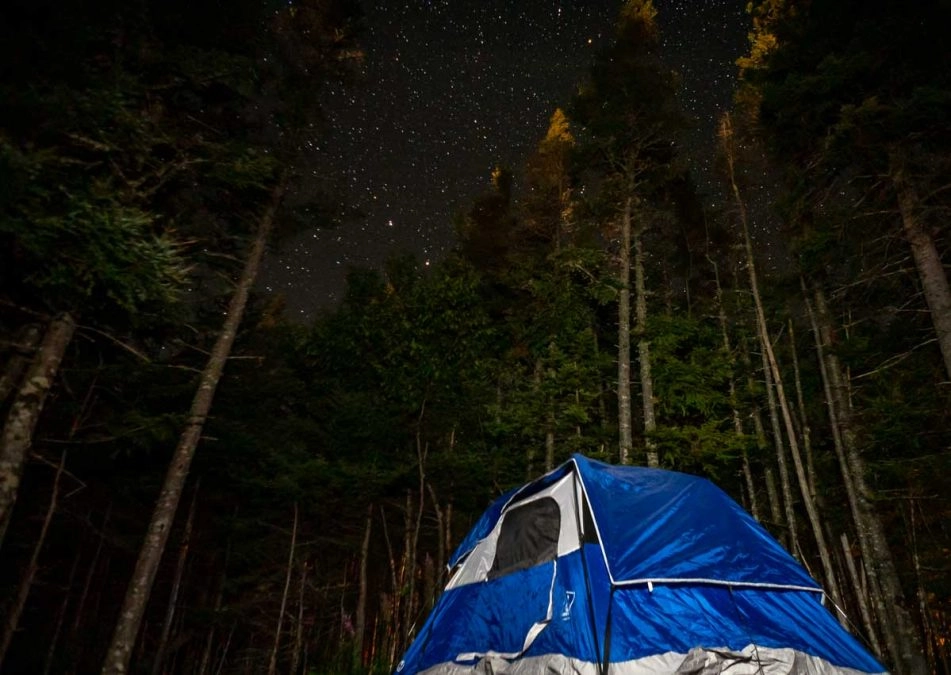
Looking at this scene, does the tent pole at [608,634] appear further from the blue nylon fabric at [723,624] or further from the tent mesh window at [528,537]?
the tent mesh window at [528,537]

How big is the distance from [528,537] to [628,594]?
4.55ft

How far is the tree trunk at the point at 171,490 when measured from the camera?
7.08m

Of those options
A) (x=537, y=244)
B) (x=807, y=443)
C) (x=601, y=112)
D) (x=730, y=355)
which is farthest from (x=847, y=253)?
(x=537, y=244)

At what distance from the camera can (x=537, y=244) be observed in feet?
58.3

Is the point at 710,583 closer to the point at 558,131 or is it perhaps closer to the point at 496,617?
the point at 496,617

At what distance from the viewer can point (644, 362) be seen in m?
13.1

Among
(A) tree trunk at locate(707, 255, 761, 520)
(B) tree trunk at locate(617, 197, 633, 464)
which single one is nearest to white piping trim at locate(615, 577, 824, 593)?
(B) tree trunk at locate(617, 197, 633, 464)

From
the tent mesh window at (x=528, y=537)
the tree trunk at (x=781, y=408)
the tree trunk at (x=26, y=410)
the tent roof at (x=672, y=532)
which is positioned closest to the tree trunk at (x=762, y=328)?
the tree trunk at (x=781, y=408)

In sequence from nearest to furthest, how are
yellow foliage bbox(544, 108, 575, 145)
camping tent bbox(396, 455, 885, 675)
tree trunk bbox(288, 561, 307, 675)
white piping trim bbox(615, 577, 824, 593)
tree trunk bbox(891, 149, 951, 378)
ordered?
camping tent bbox(396, 455, 885, 675)
white piping trim bbox(615, 577, 824, 593)
tree trunk bbox(891, 149, 951, 378)
tree trunk bbox(288, 561, 307, 675)
yellow foliage bbox(544, 108, 575, 145)

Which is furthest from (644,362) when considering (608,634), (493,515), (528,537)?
(608,634)

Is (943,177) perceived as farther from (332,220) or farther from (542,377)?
(332,220)

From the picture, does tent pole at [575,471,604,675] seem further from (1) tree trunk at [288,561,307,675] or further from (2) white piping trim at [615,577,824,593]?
(1) tree trunk at [288,561,307,675]

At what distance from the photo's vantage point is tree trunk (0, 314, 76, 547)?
624 centimetres

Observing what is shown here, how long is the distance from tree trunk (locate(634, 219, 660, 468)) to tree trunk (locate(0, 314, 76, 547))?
34.7 ft
